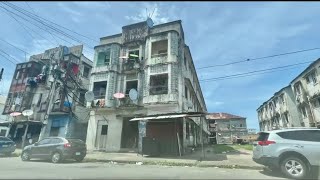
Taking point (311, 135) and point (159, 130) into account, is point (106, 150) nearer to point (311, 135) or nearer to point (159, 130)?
point (159, 130)

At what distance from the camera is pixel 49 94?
3052cm

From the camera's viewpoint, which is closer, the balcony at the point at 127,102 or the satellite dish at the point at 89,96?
the balcony at the point at 127,102

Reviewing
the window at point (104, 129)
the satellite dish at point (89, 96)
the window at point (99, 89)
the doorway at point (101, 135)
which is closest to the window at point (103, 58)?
the window at point (99, 89)

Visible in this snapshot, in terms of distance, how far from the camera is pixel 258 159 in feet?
32.0

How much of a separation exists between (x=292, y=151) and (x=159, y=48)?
53.4ft

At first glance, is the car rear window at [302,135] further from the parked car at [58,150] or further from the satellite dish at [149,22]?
the satellite dish at [149,22]

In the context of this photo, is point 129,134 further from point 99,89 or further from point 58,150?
point 58,150

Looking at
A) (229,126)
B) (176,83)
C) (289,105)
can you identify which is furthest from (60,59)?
(229,126)

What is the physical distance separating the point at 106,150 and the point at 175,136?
7.62 metres

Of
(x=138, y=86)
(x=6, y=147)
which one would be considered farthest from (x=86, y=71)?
(x=6, y=147)

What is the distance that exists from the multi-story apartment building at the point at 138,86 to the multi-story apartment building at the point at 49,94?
21.2 ft

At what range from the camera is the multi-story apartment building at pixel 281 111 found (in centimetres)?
3844

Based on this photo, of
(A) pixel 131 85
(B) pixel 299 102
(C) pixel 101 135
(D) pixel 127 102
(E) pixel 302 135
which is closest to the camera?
(E) pixel 302 135

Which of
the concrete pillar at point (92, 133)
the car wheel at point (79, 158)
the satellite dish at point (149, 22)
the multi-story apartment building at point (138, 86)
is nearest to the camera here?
the car wheel at point (79, 158)
